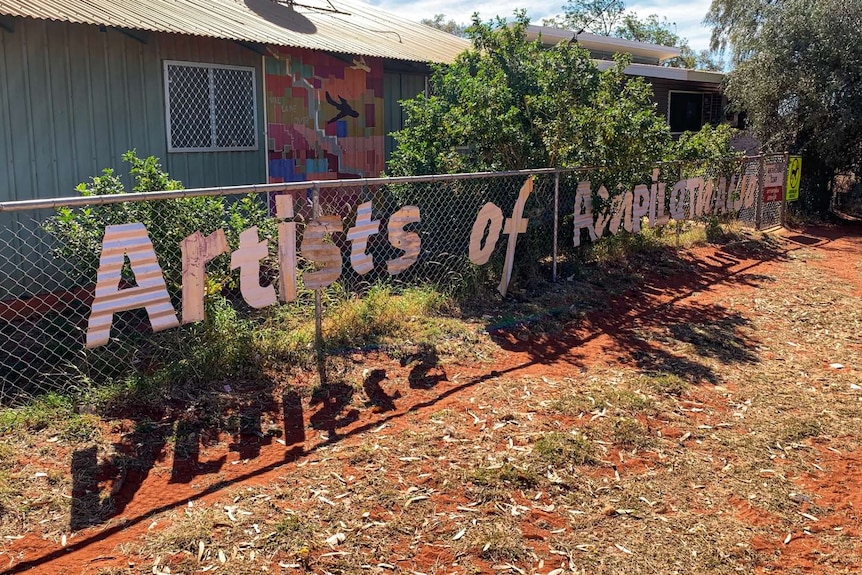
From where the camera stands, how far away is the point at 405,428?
4.32 metres

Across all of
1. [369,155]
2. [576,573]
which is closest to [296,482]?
[576,573]

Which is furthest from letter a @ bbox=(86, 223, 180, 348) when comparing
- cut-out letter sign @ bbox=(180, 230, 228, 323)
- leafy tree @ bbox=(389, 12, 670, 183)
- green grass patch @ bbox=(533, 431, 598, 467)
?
leafy tree @ bbox=(389, 12, 670, 183)

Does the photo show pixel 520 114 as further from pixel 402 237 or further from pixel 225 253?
pixel 225 253

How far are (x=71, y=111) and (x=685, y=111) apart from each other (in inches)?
636

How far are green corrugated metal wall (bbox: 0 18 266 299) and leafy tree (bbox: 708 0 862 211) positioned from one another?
10.2 m

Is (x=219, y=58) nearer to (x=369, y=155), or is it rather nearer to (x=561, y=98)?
(x=369, y=155)

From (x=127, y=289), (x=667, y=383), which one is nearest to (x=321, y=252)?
(x=127, y=289)

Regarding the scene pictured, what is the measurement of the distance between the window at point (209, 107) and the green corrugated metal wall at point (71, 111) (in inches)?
4.0

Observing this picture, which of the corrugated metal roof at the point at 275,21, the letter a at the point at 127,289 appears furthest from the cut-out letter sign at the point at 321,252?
the corrugated metal roof at the point at 275,21

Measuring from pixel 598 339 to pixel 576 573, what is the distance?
343cm

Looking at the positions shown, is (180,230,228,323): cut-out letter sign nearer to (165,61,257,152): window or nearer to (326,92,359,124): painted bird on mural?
(165,61,257,152): window

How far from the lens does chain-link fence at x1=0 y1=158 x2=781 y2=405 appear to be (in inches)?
175

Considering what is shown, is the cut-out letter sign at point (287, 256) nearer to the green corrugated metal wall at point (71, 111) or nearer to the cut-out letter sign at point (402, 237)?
the cut-out letter sign at point (402, 237)

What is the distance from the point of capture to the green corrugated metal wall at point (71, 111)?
6660 millimetres
